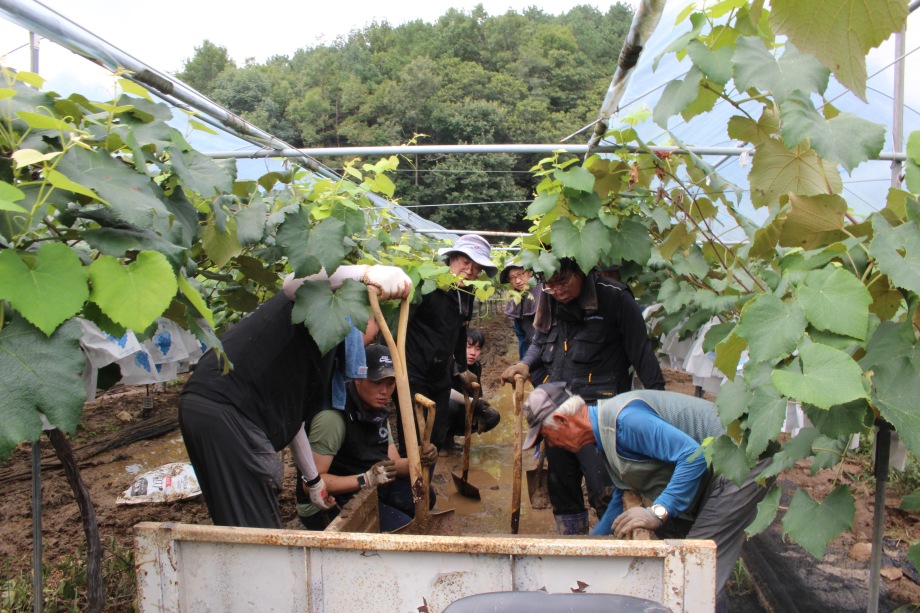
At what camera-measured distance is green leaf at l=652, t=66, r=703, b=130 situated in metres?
1.91

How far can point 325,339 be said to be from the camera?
2297 millimetres

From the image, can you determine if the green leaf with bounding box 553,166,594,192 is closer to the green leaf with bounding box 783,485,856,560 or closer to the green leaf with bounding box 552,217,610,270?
the green leaf with bounding box 552,217,610,270

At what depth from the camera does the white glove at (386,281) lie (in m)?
2.56

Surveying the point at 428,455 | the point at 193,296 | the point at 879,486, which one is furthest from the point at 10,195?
the point at 428,455

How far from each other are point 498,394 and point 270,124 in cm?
3510

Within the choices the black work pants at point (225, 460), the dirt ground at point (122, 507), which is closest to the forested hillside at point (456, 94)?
the dirt ground at point (122, 507)

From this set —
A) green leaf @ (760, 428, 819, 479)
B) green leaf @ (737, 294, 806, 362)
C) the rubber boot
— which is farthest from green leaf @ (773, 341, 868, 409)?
the rubber boot

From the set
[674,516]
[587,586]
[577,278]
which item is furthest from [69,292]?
[577,278]

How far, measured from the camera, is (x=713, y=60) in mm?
1852

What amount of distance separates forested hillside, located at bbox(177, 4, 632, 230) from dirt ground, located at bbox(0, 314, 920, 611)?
83.7 ft

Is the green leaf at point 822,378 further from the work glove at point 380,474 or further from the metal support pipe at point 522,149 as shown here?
the work glove at point 380,474

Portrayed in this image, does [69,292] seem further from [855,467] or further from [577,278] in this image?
[855,467]

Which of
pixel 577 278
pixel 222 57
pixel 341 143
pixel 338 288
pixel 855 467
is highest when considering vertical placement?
pixel 222 57

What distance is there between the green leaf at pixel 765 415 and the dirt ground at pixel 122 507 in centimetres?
86
